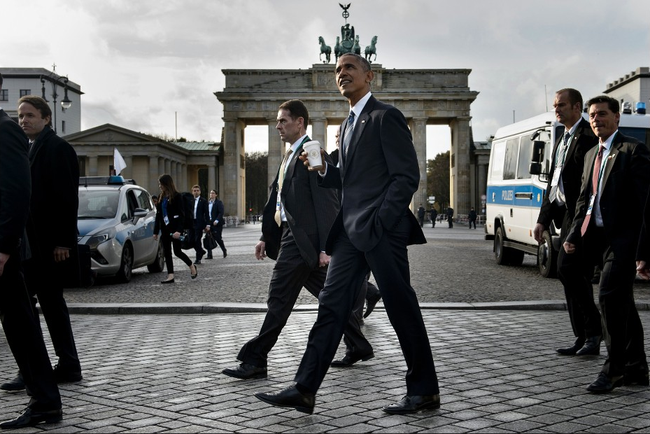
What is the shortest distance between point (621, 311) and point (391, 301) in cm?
178

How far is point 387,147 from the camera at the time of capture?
5.02 m

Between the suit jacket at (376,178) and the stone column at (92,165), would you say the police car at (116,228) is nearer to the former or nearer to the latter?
the suit jacket at (376,178)

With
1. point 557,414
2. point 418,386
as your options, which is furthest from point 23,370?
point 557,414

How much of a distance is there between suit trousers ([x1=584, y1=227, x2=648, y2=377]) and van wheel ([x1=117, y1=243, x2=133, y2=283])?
10481 millimetres

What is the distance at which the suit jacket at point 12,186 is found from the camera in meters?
4.83

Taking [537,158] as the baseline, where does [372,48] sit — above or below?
above

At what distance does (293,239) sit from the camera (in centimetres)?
648

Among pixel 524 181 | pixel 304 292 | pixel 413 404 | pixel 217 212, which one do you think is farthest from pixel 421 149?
pixel 413 404

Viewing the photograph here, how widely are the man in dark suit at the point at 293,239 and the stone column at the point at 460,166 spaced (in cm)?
7136

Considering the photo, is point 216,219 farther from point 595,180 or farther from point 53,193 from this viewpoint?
point 595,180

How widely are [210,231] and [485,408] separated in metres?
18.0

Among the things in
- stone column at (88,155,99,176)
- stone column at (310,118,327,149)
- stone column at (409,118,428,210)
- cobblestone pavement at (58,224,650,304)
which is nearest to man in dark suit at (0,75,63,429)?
cobblestone pavement at (58,224,650,304)

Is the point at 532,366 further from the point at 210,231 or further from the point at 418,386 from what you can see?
the point at 210,231

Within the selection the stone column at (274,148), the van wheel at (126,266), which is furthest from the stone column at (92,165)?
the van wheel at (126,266)
